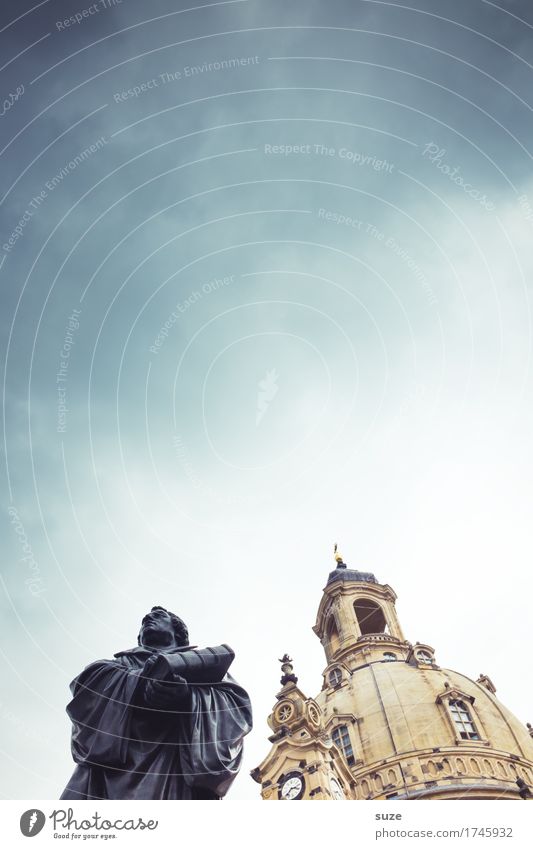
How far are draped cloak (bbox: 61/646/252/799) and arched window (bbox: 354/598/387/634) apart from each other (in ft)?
209

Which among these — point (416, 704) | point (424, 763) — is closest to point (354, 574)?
point (416, 704)

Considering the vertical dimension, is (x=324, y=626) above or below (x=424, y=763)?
above

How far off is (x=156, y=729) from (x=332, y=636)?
6273 centimetres

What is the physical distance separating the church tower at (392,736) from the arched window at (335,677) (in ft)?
0.32

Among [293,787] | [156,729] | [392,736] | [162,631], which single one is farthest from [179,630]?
[392,736]

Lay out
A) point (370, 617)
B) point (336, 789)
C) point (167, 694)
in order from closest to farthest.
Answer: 1. point (167, 694)
2. point (336, 789)
3. point (370, 617)

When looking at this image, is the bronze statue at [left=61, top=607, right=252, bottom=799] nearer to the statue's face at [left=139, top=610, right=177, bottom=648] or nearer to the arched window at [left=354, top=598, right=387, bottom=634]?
the statue's face at [left=139, top=610, right=177, bottom=648]

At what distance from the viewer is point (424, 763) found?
41.8m

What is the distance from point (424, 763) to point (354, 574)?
98.1 feet

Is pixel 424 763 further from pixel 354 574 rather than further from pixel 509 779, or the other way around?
pixel 354 574

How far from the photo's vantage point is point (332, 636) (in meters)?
66.8

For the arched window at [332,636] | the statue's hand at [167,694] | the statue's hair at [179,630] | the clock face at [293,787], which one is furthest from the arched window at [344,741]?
the statue's hand at [167,694]

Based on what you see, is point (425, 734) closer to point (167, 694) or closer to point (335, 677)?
point (335, 677)

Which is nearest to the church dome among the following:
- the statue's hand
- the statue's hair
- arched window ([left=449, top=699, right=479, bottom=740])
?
arched window ([left=449, top=699, right=479, bottom=740])
